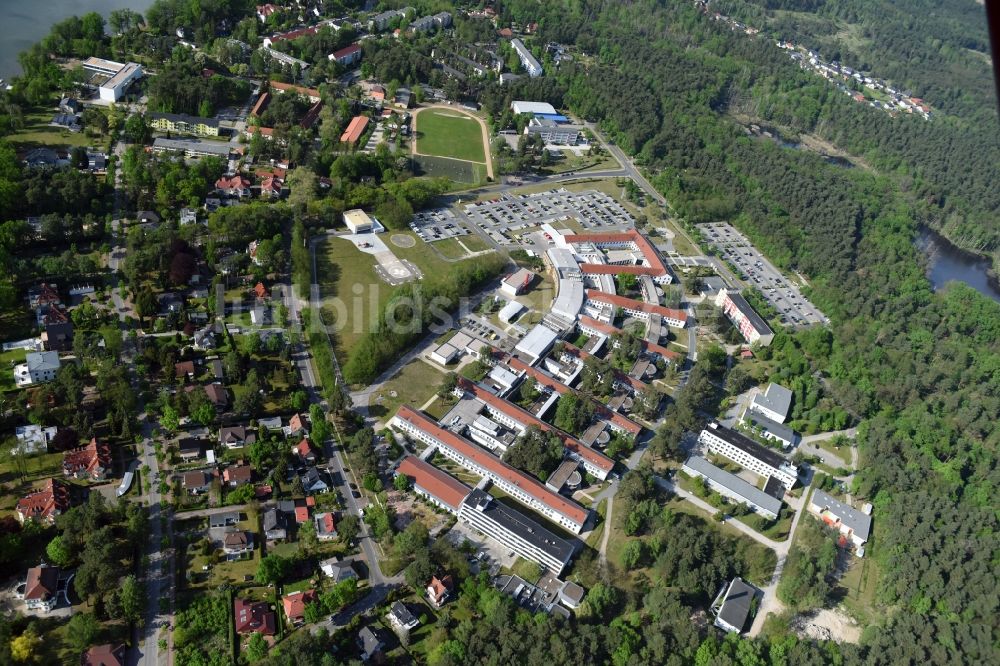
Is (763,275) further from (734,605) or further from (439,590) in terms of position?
(439,590)

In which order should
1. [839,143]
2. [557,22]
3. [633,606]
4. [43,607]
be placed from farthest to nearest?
1. [557,22]
2. [839,143]
3. [633,606]
4. [43,607]

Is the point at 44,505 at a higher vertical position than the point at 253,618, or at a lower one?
higher

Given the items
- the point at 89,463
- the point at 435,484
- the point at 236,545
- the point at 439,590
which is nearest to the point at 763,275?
the point at 435,484

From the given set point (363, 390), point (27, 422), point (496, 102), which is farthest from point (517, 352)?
point (496, 102)

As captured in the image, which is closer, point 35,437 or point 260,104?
point 35,437

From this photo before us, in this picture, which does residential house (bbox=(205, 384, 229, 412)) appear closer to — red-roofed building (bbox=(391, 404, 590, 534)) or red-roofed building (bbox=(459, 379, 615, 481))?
red-roofed building (bbox=(391, 404, 590, 534))

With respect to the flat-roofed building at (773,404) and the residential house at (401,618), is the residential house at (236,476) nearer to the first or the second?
the residential house at (401,618)

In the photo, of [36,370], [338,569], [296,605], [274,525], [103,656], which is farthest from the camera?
[36,370]

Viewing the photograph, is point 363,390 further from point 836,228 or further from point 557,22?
point 557,22
